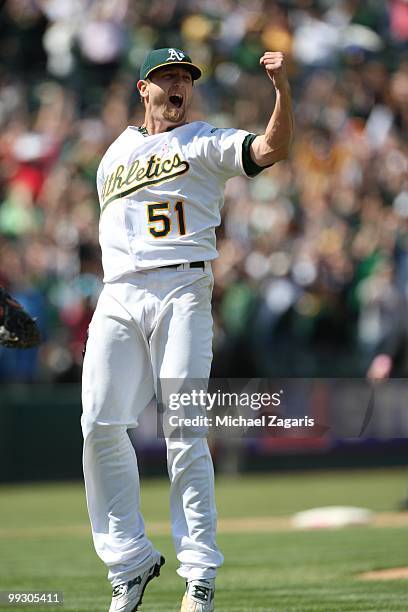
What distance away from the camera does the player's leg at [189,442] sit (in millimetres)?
5516

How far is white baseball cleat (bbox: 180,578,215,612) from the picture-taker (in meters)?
5.43

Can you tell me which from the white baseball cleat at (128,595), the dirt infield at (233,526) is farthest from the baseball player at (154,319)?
the dirt infield at (233,526)

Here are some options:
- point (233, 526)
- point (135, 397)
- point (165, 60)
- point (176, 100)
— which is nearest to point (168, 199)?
point (176, 100)

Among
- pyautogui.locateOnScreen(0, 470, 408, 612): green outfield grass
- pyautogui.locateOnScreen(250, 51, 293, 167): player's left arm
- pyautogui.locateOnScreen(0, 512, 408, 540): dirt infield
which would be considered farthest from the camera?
pyautogui.locateOnScreen(0, 512, 408, 540): dirt infield

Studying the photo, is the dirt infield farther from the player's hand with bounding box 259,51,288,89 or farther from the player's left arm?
the player's hand with bounding box 259,51,288,89

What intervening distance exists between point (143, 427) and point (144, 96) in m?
9.98

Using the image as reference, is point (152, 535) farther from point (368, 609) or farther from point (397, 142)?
point (397, 142)

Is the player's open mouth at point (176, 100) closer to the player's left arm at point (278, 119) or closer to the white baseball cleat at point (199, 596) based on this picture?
the player's left arm at point (278, 119)

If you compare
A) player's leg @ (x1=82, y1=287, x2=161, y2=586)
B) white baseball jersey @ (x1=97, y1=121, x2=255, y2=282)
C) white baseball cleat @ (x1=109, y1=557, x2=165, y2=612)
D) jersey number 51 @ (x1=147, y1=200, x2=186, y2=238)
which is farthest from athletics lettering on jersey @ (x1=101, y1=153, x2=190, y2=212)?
white baseball cleat @ (x1=109, y1=557, x2=165, y2=612)

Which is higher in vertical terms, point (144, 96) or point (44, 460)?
point (144, 96)

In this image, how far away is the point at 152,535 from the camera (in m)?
10.6

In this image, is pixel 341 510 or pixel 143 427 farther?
pixel 143 427

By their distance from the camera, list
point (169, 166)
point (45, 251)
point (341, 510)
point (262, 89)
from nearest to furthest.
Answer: point (169, 166), point (341, 510), point (45, 251), point (262, 89)

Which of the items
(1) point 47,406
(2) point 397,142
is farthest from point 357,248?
(1) point 47,406
